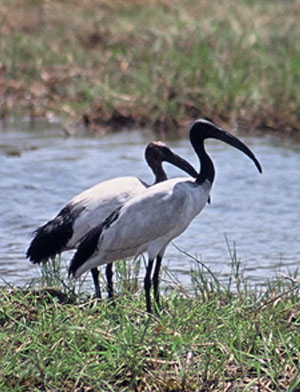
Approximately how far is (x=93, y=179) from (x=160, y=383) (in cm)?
644

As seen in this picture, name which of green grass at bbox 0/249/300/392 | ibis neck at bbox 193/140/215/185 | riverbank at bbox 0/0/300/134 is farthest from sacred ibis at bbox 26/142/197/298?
riverbank at bbox 0/0/300/134

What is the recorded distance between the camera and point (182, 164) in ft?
25.5

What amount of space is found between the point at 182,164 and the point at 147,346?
2.76 meters

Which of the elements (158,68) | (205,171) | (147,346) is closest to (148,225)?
(205,171)

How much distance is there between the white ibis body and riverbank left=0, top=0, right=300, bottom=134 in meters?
6.32

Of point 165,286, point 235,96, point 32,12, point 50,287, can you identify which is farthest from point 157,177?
point 32,12

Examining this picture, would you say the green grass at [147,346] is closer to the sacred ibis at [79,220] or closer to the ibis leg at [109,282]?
the ibis leg at [109,282]

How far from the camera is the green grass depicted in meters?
4.98

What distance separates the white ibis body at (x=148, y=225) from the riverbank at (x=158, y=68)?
632 cm

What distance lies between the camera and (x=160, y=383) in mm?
4977

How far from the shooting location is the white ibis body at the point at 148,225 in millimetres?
6367

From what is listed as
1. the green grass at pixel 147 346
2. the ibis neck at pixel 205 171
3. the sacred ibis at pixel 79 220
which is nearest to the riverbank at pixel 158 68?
the sacred ibis at pixel 79 220

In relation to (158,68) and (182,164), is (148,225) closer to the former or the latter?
(182,164)

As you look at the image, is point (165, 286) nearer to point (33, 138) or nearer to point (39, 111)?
point (33, 138)
